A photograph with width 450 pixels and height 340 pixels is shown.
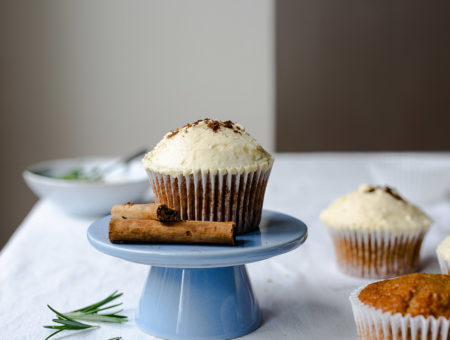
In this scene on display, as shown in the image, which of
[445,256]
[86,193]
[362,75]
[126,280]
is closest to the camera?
[445,256]

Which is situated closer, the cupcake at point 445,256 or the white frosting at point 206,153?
the white frosting at point 206,153

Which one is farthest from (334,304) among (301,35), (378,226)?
(301,35)

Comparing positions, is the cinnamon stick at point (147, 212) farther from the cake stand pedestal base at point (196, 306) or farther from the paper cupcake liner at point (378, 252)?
the paper cupcake liner at point (378, 252)

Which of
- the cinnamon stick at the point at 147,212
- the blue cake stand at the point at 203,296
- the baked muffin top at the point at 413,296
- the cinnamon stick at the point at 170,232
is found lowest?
the blue cake stand at the point at 203,296

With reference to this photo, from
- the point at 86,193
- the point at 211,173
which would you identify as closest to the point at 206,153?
the point at 211,173

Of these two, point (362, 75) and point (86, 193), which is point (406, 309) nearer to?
point (86, 193)

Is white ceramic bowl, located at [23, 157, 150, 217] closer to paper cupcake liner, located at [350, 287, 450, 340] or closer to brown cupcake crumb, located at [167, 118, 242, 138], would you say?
brown cupcake crumb, located at [167, 118, 242, 138]

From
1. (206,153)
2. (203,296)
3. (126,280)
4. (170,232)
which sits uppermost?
(206,153)

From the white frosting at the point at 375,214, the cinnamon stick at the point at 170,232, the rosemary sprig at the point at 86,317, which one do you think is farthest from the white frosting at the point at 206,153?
the white frosting at the point at 375,214
